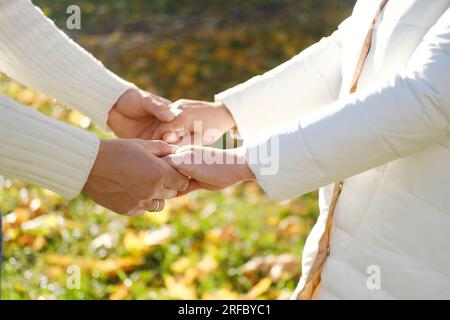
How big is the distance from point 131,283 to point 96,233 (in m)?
0.48

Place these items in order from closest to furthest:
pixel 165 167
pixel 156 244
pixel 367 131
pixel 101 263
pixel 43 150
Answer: pixel 367 131 < pixel 43 150 < pixel 165 167 < pixel 101 263 < pixel 156 244

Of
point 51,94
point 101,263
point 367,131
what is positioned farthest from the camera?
point 101,263

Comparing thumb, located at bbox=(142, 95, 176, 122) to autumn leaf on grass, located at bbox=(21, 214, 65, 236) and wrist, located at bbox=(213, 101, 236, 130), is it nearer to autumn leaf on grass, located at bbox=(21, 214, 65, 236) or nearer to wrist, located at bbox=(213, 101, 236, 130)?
wrist, located at bbox=(213, 101, 236, 130)

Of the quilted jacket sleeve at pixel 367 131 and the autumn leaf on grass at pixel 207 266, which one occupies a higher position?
the quilted jacket sleeve at pixel 367 131

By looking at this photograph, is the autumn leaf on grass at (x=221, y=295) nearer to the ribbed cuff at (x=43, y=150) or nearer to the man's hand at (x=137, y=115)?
the man's hand at (x=137, y=115)

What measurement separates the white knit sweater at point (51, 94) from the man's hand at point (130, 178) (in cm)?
4

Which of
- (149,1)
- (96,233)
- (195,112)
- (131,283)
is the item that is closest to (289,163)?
(195,112)

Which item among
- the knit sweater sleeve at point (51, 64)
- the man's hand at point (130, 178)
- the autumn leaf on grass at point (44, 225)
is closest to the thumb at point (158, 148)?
the man's hand at point (130, 178)

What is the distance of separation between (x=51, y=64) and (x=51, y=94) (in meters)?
0.12

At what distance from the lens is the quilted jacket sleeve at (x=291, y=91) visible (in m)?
2.38

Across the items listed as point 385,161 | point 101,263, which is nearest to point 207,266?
point 101,263

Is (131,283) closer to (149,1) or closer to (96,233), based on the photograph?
(96,233)

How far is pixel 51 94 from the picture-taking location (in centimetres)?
269

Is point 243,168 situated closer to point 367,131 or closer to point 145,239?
point 367,131
